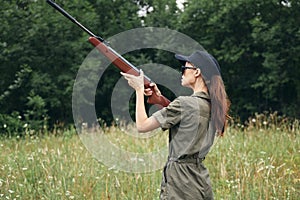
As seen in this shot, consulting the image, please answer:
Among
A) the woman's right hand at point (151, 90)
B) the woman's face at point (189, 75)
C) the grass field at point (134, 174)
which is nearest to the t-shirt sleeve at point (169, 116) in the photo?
the woman's face at point (189, 75)

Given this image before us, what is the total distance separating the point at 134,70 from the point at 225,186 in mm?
2235

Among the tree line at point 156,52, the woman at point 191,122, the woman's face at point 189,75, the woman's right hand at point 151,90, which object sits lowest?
the woman at point 191,122

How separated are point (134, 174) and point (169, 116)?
104 inches

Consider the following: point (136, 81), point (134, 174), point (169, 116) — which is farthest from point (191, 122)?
point (134, 174)

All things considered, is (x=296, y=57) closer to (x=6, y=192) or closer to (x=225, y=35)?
(x=225, y=35)

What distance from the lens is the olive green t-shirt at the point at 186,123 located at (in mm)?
2801

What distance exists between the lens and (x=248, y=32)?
1559 centimetres

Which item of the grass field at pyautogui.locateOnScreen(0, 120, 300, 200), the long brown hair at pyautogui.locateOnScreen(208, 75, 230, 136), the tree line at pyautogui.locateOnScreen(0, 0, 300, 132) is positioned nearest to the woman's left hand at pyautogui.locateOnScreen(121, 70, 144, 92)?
the long brown hair at pyautogui.locateOnScreen(208, 75, 230, 136)

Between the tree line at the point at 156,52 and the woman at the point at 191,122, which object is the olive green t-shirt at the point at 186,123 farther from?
the tree line at the point at 156,52

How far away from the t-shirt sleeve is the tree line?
38.4 feet

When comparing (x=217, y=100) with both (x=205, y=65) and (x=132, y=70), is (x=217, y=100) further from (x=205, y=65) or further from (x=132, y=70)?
(x=132, y=70)

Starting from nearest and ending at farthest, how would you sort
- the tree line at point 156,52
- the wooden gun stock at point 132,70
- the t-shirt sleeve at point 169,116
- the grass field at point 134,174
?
the t-shirt sleeve at point 169,116, the wooden gun stock at point 132,70, the grass field at point 134,174, the tree line at point 156,52

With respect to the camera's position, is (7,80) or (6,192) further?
(7,80)

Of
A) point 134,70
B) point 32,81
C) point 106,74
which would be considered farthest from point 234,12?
point 134,70
